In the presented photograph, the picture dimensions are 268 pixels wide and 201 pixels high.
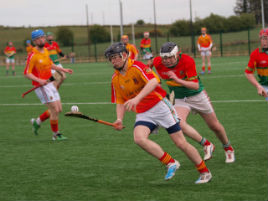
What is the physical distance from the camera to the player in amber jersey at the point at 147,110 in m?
6.51

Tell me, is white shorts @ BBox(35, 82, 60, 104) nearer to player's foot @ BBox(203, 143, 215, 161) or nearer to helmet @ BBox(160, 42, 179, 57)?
player's foot @ BBox(203, 143, 215, 161)

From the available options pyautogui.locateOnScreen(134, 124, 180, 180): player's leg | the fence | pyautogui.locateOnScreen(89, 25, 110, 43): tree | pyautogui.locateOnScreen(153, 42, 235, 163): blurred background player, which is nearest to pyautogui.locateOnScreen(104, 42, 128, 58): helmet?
pyautogui.locateOnScreen(134, 124, 180, 180): player's leg

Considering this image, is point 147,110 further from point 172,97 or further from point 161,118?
point 172,97

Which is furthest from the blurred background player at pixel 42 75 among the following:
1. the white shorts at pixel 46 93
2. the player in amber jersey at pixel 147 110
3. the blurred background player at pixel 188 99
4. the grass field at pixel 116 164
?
the player in amber jersey at pixel 147 110

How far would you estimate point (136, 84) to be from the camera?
6.62 metres

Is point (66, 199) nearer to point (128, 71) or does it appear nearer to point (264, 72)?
point (128, 71)

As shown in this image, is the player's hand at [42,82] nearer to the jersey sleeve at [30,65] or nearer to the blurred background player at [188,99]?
the jersey sleeve at [30,65]

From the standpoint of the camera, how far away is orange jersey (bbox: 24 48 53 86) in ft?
34.9

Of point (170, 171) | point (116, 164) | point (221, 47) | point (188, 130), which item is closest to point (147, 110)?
point (170, 171)

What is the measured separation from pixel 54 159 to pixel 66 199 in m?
2.56

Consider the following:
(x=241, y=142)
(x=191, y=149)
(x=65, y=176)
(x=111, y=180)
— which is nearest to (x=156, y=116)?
(x=191, y=149)

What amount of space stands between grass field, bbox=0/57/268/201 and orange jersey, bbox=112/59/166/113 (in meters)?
1.03

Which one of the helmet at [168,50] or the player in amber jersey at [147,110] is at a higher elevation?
the helmet at [168,50]

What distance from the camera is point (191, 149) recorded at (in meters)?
6.64
